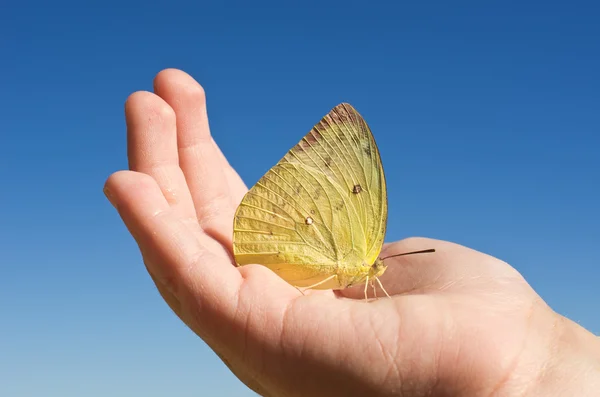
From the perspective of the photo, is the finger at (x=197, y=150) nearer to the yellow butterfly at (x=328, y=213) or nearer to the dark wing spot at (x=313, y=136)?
the yellow butterfly at (x=328, y=213)

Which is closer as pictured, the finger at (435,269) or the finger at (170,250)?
the finger at (170,250)

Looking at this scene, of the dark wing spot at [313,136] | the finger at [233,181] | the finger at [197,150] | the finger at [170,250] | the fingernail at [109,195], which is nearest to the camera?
the finger at [170,250]

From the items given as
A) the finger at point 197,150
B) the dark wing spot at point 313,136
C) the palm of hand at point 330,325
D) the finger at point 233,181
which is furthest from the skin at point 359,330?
the finger at point 233,181

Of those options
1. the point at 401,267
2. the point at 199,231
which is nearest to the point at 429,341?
the point at 401,267

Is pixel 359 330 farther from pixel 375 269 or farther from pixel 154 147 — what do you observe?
pixel 154 147

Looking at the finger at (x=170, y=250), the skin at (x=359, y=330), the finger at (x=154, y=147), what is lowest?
the skin at (x=359, y=330)

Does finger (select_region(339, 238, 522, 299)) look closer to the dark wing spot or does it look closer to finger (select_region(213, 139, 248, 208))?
the dark wing spot

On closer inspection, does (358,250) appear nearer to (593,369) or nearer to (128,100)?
(593,369)
